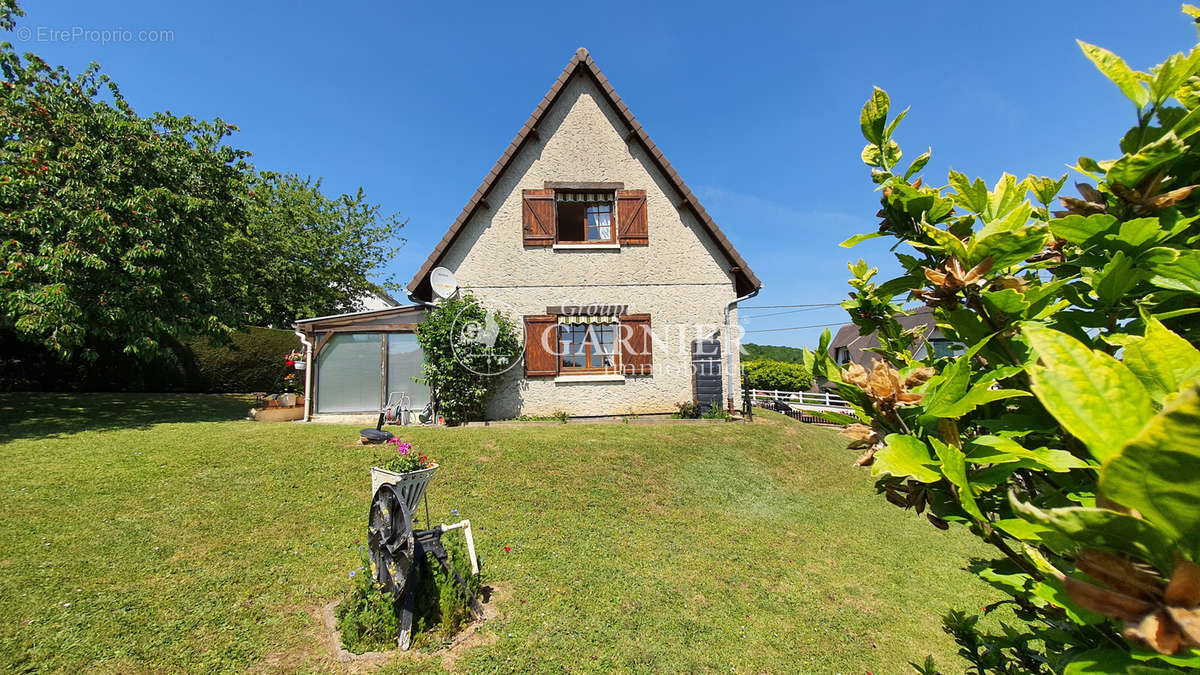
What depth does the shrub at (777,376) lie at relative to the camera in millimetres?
19016

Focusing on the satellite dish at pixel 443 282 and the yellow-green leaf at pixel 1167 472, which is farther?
the satellite dish at pixel 443 282

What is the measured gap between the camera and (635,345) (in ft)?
36.4

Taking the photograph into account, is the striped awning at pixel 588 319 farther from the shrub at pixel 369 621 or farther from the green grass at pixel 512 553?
the shrub at pixel 369 621

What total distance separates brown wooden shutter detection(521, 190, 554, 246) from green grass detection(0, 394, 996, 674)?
15.8ft

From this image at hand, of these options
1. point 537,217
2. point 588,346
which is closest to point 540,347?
point 588,346

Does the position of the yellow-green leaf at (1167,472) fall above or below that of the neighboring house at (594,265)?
below

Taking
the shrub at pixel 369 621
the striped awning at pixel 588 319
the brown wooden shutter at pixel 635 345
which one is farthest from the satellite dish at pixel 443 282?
the shrub at pixel 369 621

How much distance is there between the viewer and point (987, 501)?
101 centimetres

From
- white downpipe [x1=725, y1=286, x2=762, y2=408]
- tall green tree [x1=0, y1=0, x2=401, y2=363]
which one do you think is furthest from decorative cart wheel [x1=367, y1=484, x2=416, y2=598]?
tall green tree [x1=0, y1=0, x2=401, y2=363]

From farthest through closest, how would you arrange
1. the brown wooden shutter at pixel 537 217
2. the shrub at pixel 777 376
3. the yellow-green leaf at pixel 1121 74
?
the shrub at pixel 777 376, the brown wooden shutter at pixel 537 217, the yellow-green leaf at pixel 1121 74

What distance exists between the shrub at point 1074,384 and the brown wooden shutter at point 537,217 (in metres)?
10.3

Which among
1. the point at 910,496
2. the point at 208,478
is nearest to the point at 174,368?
the point at 208,478

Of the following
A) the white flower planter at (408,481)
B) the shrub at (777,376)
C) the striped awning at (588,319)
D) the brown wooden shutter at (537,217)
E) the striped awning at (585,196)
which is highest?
the striped awning at (585,196)

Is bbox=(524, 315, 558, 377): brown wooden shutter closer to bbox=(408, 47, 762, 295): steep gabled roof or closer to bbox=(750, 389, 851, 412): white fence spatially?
bbox=(408, 47, 762, 295): steep gabled roof
